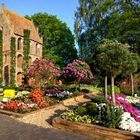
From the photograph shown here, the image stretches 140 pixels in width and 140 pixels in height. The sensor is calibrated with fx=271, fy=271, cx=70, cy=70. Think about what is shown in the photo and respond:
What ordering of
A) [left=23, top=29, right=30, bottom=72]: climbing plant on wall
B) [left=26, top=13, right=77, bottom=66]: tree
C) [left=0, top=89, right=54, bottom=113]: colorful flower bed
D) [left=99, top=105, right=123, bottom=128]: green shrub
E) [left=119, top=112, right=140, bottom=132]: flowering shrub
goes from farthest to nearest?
[left=26, top=13, right=77, bottom=66]: tree, [left=23, top=29, right=30, bottom=72]: climbing plant on wall, [left=0, top=89, right=54, bottom=113]: colorful flower bed, [left=99, top=105, right=123, bottom=128]: green shrub, [left=119, top=112, right=140, bottom=132]: flowering shrub

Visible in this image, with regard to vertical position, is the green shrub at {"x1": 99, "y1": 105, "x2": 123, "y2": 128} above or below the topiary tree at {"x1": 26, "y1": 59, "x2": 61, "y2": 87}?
below

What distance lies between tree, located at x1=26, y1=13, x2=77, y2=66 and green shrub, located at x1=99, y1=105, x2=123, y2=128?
3871 centimetres

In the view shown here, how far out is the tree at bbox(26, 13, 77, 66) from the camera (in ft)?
166

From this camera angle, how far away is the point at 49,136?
1038cm

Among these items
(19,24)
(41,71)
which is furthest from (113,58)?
(19,24)

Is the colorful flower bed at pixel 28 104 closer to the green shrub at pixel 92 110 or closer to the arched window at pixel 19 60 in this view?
the green shrub at pixel 92 110

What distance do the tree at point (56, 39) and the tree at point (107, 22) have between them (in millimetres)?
6956

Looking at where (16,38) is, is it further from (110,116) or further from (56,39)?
(110,116)

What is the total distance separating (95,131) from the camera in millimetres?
10469

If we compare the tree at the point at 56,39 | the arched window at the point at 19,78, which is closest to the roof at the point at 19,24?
the arched window at the point at 19,78

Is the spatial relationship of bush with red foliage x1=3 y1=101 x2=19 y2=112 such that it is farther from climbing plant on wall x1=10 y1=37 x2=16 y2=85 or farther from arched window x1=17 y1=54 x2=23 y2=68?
arched window x1=17 y1=54 x2=23 y2=68

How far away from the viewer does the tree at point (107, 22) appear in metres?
36.1

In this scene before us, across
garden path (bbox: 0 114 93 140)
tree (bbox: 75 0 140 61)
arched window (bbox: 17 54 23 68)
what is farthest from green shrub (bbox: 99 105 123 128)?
arched window (bbox: 17 54 23 68)

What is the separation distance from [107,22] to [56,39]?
506 inches
